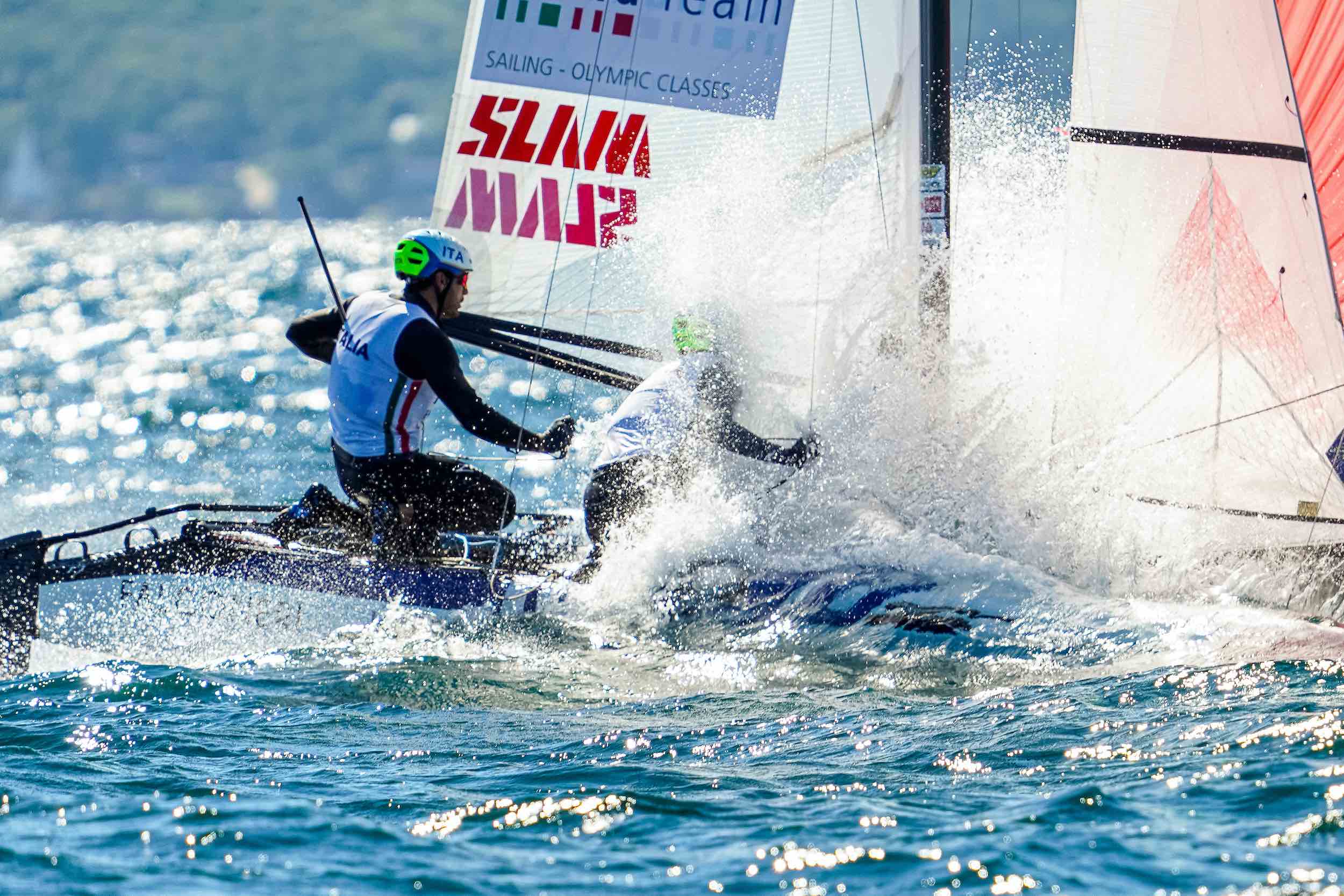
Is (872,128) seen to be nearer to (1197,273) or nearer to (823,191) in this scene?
(823,191)

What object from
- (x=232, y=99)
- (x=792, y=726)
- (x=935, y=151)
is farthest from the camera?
(x=232, y=99)

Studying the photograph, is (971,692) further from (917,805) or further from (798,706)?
(917,805)

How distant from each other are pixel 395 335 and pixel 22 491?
19.7ft

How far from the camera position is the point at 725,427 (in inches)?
197

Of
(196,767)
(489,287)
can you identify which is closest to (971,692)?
(196,767)

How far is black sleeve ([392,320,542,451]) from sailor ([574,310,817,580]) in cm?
27

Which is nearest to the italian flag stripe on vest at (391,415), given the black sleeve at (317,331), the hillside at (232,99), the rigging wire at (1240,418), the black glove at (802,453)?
the black sleeve at (317,331)

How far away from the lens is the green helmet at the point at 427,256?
204 inches

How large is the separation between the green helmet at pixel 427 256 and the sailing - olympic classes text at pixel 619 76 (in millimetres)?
951

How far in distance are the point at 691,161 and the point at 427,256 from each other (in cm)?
117

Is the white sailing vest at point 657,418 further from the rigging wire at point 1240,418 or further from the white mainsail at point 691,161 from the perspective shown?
the rigging wire at point 1240,418

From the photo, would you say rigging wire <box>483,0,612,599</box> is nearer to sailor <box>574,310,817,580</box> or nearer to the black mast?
sailor <box>574,310,817,580</box>

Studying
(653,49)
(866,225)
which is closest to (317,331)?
(653,49)

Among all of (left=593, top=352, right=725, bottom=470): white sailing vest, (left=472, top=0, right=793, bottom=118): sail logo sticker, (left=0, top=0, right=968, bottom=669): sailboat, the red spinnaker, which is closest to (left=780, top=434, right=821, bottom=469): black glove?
(left=0, top=0, right=968, bottom=669): sailboat
